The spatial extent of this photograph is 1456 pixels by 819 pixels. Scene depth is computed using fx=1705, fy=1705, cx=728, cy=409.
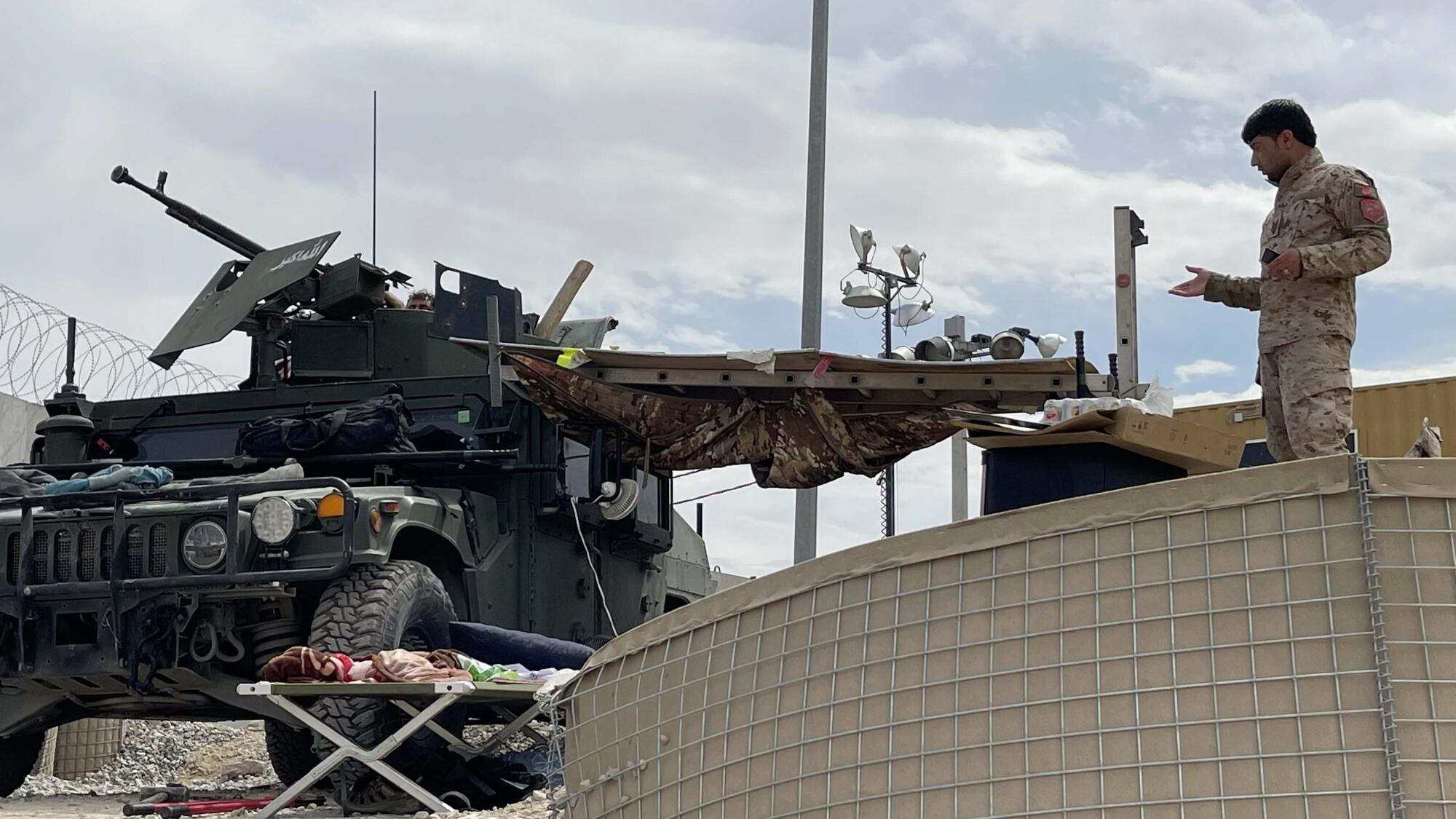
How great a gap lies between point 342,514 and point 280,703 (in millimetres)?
974

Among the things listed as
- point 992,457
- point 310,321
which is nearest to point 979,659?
point 992,457

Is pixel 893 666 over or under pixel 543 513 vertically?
under

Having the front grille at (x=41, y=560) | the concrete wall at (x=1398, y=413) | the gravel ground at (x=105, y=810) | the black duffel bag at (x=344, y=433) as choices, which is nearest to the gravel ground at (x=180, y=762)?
the gravel ground at (x=105, y=810)

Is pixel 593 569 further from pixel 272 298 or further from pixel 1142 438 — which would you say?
pixel 1142 438

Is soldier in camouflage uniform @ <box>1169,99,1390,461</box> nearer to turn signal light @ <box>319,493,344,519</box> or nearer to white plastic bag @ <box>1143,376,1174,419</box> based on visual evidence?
white plastic bag @ <box>1143,376,1174,419</box>

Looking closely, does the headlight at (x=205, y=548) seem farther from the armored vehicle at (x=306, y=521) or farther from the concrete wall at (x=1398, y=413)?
the concrete wall at (x=1398, y=413)

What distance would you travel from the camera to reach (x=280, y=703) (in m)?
6.03

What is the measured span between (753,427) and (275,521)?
246 centimetres

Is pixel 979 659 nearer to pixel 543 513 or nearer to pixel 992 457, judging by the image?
pixel 992 457

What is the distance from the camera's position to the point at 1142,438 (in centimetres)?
415

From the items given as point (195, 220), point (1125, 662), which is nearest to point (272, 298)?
point (195, 220)

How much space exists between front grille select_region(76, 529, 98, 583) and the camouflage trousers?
187 inches

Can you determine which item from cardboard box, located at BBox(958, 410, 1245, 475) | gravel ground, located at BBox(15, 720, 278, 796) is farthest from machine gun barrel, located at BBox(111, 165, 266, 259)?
cardboard box, located at BBox(958, 410, 1245, 475)

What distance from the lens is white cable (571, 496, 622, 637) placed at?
8.48 m
